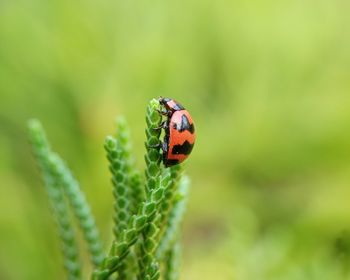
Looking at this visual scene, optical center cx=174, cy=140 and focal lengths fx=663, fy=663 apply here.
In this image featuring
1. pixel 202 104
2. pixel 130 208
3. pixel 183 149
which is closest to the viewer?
pixel 130 208

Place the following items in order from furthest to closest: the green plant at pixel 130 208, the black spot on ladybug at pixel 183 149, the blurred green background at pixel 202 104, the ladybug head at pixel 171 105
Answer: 1. the blurred green background at pixel 202 104
2. the ladybug head at pixel 171 105
3. the black spot on ladybug at pixel 183 149
4. the green plant at pixel 130 208

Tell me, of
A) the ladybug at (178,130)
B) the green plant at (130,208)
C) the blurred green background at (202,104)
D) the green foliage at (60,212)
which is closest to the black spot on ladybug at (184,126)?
the ladybug at (178,130)

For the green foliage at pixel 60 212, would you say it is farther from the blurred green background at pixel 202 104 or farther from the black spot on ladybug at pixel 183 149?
the blurred green background at pixel 202 104

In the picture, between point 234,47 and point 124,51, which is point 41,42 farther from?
point 234,47

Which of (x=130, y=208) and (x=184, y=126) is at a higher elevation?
(x=184, y=126)

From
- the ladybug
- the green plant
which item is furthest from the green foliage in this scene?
the ladybug

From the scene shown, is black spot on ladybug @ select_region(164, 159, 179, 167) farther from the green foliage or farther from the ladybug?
the green foliage

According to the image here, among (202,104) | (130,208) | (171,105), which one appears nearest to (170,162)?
(130,208)

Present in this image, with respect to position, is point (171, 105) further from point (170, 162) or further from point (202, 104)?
point (202, 104)
